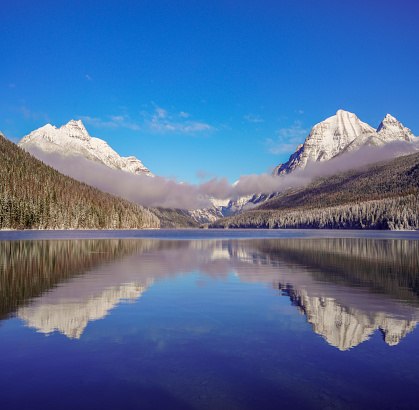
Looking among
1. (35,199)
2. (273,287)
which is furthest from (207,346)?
(35,199)

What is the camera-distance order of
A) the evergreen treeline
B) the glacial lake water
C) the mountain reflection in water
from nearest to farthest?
the glacial lake water → the mountain reflection in water → the evergreen treeline

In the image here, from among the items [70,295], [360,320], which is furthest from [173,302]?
[360,320]

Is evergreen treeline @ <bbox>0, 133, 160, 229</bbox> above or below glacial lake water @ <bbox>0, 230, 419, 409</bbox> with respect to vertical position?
above

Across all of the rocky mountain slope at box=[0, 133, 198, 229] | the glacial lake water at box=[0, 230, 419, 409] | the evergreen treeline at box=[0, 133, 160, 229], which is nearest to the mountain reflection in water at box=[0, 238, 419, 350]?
the glacial lake water at box=[0, 230, 419, 409]

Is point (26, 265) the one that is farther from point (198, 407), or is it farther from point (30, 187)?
point (30, 187)

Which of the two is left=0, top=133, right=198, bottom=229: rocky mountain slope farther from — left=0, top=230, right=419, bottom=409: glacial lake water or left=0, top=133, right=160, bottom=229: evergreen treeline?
left=0, top=230, right=419, bottom=409: glacial lake water

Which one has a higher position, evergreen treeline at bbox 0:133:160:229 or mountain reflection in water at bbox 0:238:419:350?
evergreen treeline at bbox 0:133:160:229

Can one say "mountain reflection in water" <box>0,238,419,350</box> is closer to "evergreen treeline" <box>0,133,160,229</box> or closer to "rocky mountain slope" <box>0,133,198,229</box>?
"rocky mountain slope" <box>0,133,198,229</box>

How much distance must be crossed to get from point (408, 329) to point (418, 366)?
3.92m

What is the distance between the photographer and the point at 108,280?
23844 millimetres

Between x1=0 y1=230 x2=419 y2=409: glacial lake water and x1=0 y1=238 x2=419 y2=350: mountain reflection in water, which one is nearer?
x1=0 y1=230 x2=419 y2=409: glacial lake water

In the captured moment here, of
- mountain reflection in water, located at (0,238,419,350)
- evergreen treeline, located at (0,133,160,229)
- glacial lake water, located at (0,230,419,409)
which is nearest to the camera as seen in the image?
glacial lake water, located at (0,230,419,409)

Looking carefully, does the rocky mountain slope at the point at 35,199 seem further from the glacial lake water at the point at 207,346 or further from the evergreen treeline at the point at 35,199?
the glacial lake water at the point at 207,346

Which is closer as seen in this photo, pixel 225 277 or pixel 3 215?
pixel 225 277
